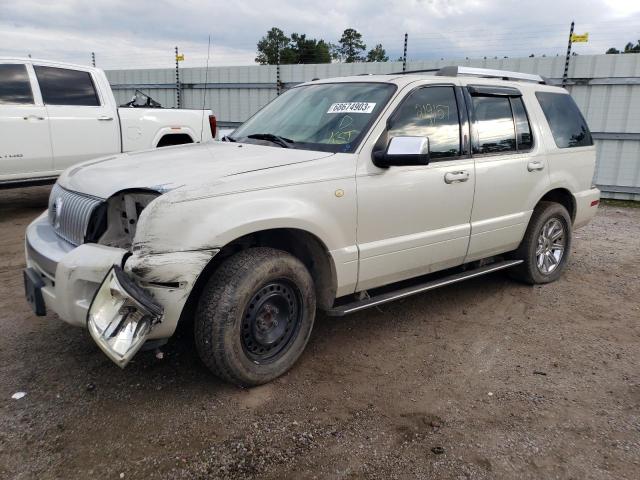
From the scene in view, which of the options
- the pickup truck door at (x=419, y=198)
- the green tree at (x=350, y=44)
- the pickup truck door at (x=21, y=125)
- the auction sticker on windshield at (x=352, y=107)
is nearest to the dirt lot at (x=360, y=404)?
the pickup truck door at (x=419, y=198)

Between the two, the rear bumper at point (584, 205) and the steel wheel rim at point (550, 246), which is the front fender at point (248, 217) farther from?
the rear bumper at point (584, 205)

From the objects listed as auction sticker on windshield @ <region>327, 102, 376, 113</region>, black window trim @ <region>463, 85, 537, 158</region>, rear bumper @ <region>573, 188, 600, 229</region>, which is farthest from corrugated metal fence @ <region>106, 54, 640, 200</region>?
auction sticker on windshield @ <region>327, 102, 376, 113</region>

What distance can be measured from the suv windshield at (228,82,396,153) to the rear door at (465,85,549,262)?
97cm

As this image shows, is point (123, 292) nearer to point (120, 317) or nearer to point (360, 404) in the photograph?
point (120, 317)

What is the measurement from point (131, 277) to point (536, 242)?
3.78 meters

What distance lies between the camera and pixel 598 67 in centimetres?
926

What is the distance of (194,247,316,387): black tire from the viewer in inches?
113

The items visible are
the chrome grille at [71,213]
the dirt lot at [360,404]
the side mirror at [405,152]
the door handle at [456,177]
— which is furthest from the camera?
the door handle at [456,177]

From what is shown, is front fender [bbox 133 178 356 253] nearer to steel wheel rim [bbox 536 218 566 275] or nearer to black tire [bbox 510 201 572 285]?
black tire [bbox 510 201 572 285]

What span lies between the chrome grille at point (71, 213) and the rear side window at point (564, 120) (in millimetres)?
4048

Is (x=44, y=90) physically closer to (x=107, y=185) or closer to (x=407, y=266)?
(x=107, y=185)

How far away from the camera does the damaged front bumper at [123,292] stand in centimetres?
257

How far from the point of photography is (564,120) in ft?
16.7

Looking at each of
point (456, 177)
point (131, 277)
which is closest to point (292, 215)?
point (131, 277)
